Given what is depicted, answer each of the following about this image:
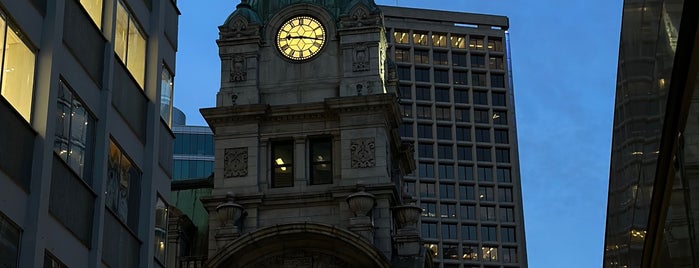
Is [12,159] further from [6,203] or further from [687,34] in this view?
[687,34]

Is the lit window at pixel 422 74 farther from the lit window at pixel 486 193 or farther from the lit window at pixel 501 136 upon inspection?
the lit window at pixel 486 193

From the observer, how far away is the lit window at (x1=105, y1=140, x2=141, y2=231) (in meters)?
26.3

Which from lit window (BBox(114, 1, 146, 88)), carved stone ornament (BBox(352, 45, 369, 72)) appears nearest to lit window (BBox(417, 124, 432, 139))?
carved stone ornament (BBox(352, 45, 369, 72))

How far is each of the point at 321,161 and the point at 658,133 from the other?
4009 cm

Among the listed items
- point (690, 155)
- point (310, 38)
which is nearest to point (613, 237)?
point (690, 155)

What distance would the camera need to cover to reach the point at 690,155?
1045 cm

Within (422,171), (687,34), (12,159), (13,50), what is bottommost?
(687,34)

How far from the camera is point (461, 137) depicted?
122 m

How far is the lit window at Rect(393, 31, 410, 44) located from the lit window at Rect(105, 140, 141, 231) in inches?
3874

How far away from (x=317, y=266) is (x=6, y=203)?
1175 inches

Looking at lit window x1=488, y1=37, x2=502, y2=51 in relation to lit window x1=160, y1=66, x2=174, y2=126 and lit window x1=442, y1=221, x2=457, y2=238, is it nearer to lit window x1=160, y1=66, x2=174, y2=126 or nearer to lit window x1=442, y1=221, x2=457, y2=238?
lit window x1=442, y1=221, x2=457, y2=238

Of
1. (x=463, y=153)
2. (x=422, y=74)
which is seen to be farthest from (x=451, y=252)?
(x=422, y=74)

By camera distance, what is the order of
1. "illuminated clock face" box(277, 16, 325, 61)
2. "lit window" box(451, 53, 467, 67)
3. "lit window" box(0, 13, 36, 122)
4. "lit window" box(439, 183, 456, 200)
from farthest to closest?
"lit window" box(451, 53, 467, 67)
"lit window" box(439, 183, 456, 200)
"illuminated clock face" box(277, 16, 325, 61)
"lit window" box(0, 13, 36, 122)

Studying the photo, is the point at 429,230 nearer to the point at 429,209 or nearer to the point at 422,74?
the point at 429,209
